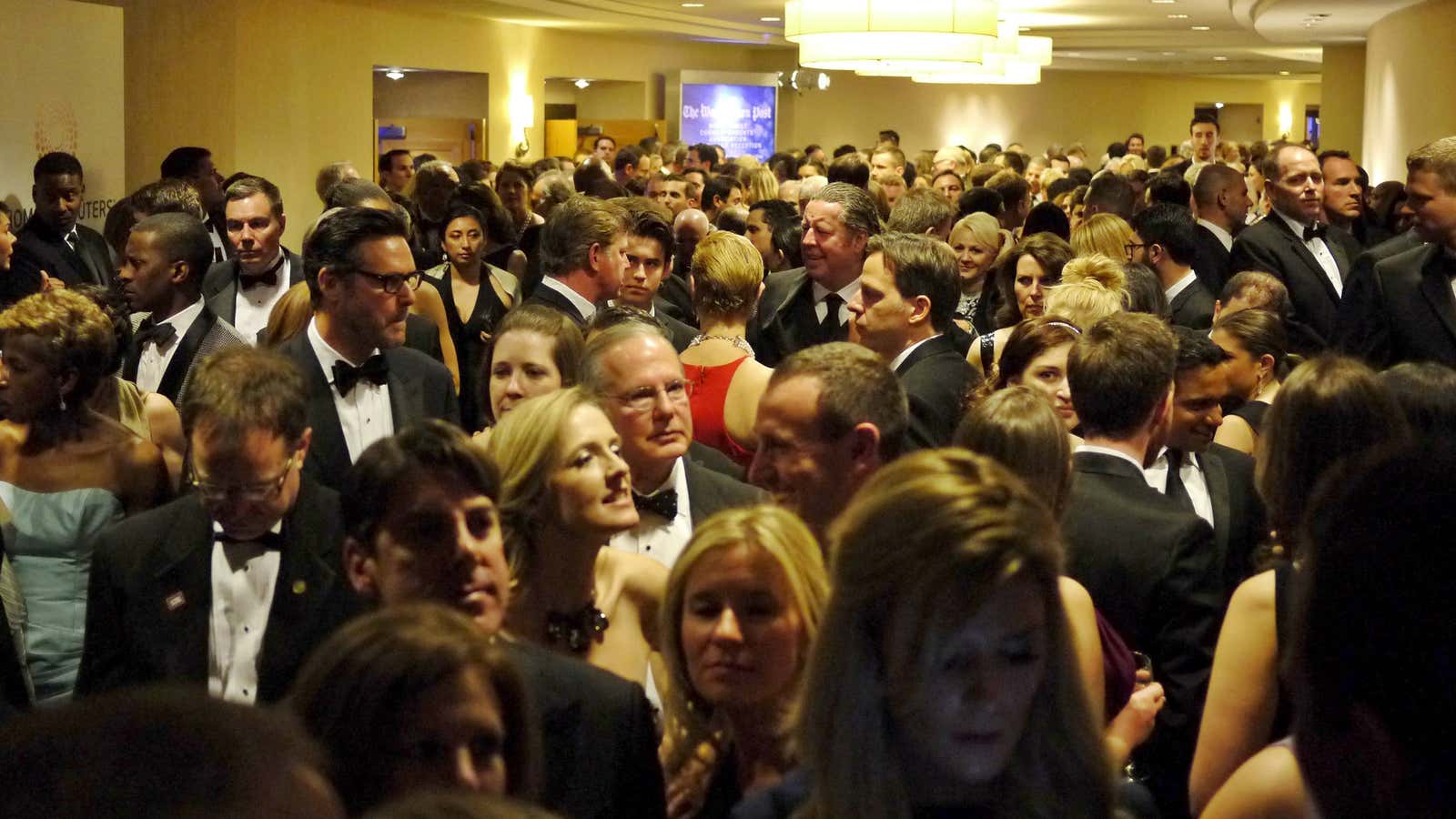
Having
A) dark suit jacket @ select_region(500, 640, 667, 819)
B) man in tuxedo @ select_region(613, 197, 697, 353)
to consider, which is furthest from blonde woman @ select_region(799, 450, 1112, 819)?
man in tuxedo @ select_region(613, 197, 697, 353)

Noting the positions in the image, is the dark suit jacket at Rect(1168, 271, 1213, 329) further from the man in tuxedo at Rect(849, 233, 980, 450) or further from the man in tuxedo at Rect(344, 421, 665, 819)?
the man in tuxedo at Rect(344, 421, 665, 819)

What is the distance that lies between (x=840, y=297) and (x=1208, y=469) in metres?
2.30

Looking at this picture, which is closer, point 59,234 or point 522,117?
point 59,234

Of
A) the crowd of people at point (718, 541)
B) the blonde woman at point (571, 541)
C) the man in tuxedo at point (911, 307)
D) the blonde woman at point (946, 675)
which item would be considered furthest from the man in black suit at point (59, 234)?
the blonde woman at point (946, 675)

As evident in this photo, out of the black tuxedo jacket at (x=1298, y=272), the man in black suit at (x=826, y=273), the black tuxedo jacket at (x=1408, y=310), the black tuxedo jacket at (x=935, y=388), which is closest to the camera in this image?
the black tuxedo jacket at (x=935, y=388)

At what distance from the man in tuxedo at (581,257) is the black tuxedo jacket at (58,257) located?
9.86 feet

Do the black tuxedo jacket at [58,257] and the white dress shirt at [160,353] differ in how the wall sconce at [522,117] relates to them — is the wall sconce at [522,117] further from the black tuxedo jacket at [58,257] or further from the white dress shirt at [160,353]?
the white dress shirt at [160,353]

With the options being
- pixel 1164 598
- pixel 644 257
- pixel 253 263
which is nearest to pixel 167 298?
pixel 253 263

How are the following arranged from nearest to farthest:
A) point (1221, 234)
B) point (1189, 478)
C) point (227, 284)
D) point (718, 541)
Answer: point (718, 541) < point (1189, 478) < point (227, 284) < point (1221, 234)

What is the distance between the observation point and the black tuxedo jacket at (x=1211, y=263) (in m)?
8.31

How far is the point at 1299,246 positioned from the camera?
7652 mm

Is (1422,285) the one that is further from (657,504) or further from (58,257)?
(58,257)

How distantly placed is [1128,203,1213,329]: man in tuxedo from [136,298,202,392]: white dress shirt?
4042 mm

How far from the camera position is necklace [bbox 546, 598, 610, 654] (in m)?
2.86
